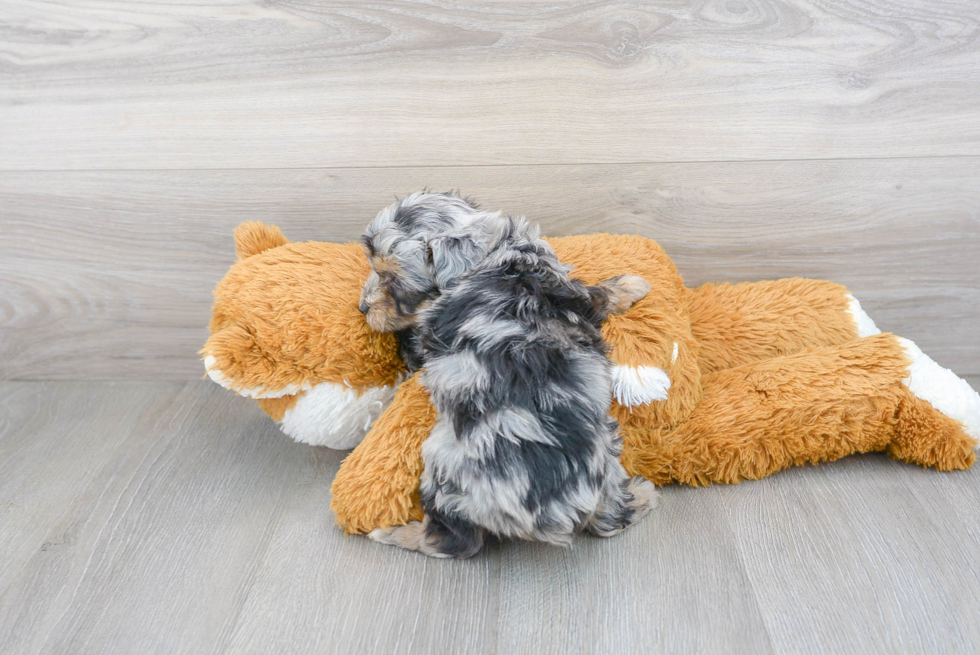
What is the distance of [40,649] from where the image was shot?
1.13 m

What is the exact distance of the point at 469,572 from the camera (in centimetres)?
126

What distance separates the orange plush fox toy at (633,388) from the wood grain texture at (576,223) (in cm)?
23

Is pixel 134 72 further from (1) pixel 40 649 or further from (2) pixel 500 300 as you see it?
(1) pixel 40 649

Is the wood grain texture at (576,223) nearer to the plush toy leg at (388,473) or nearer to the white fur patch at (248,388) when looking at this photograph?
the white fur patch at (248,388)

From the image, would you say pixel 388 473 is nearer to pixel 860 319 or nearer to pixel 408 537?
pixel 408 537

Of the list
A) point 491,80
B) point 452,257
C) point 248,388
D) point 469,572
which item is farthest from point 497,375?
point 491,80

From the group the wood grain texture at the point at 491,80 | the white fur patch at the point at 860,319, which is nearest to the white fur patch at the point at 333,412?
the wood grain texture at the point at 491,80

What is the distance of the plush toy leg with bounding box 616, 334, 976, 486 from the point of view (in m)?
1.42

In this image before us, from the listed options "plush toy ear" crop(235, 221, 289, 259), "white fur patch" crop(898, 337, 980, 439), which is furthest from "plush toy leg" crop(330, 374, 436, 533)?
"white fur patch" crop(898, 337, 980, 439)

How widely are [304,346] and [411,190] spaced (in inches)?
20.8

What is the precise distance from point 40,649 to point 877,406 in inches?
62.8

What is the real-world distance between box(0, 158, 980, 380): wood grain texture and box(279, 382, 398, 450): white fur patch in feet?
1.63

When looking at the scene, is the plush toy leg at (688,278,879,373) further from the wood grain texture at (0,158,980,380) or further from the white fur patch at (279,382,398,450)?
→ the white fur patch at (279,382,398,450)

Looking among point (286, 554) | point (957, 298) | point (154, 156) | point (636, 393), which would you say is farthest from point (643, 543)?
point (154, 156)
